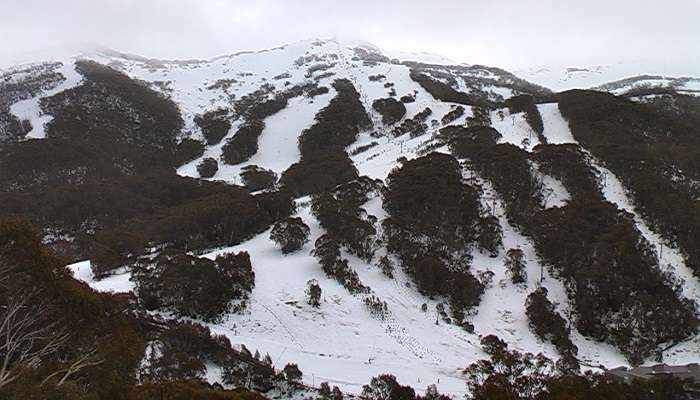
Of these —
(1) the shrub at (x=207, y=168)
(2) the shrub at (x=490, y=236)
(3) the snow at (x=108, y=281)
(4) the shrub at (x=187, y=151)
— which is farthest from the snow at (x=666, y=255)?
(4) the shrub at (x=187, y=151)

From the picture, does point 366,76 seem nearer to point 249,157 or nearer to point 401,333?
point 249,157

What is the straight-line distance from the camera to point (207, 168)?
78375 millimetres

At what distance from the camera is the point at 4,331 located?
12.0m

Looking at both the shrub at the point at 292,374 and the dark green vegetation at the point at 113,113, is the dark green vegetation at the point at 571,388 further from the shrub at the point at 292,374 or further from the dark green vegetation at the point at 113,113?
the dark green vegetation at the point at 113,113

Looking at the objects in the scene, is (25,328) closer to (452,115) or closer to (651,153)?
(651,153)

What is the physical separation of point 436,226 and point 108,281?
76.7 feet

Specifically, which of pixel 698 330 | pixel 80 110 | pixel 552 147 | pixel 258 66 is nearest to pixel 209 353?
pixel 698 330

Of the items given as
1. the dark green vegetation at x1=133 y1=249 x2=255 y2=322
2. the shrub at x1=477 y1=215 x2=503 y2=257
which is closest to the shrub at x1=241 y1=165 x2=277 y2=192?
the shrub at x1=477 y1=215 x2=503 y2=257

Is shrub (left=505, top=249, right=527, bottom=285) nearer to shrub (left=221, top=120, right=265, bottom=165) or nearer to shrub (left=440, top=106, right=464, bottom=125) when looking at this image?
shrub (left=440, top=106, right=464, bottom=125)

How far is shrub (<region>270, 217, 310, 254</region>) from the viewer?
36.3 meters

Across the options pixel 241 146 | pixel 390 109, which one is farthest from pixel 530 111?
pixel 241 146

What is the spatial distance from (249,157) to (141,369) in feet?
212

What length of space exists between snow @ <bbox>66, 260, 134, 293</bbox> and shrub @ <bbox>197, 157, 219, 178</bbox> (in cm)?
4204

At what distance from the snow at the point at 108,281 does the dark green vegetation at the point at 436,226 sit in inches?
701
